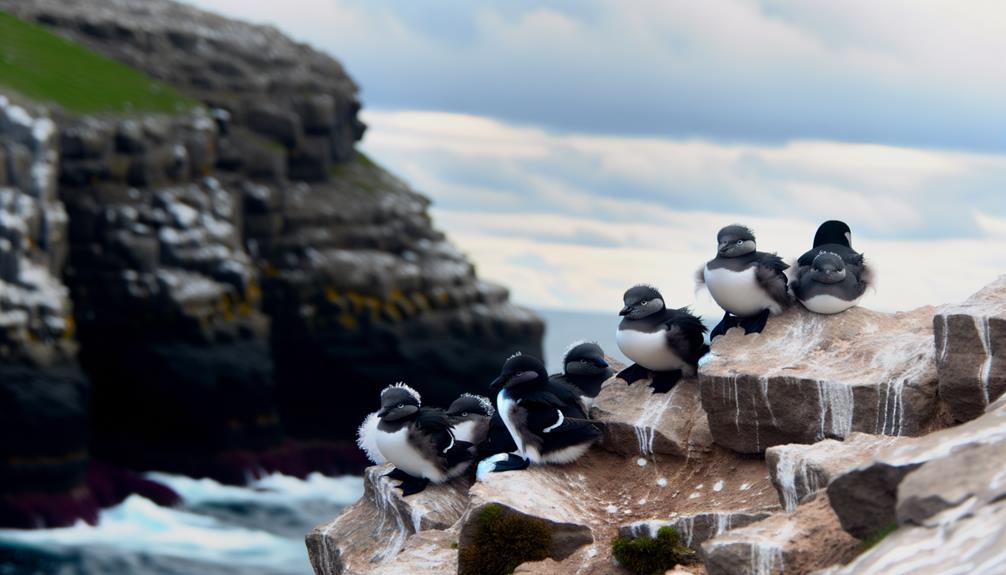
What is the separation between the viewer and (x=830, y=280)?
46.8 ft

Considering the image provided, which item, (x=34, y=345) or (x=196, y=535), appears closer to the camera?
(x=34, y=345)

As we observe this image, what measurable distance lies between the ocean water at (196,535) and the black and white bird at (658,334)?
33314mm

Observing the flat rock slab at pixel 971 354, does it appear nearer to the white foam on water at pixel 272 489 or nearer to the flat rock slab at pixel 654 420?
the flat rock slab at pixel 654 420

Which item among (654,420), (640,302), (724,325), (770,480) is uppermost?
(640,302)

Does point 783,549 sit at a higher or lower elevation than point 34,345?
higher

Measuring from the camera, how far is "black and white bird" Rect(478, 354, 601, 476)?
45.3 feet

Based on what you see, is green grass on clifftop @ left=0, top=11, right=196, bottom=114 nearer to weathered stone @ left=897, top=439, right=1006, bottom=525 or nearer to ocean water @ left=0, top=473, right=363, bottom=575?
ocean water @ left=0, top=473, right=363, bottom=575

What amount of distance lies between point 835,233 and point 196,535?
39788 millimetres

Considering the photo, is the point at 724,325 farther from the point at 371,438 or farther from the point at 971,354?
the point at 371,438

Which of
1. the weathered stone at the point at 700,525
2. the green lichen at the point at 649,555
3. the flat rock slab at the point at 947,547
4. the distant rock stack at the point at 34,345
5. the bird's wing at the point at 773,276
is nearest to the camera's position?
the flat rock slab at the point at 947,547

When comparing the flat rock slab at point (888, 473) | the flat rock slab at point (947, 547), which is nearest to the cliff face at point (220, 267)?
the flat rock slab at point (888, 473)

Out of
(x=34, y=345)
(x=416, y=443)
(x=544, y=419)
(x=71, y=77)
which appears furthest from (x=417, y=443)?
(x=71, y=77)

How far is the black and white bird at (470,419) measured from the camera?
50.5 feet

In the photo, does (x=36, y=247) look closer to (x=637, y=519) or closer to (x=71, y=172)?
(x=71, y=172)
